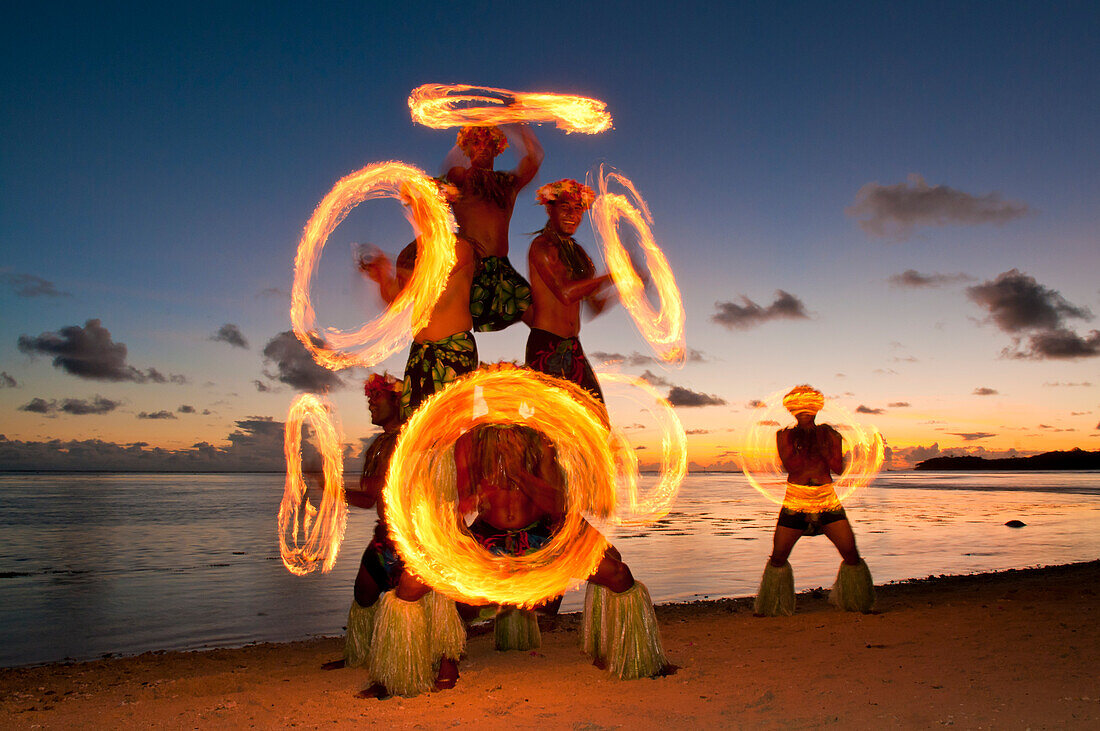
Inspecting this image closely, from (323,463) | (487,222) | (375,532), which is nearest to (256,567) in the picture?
(323,463)

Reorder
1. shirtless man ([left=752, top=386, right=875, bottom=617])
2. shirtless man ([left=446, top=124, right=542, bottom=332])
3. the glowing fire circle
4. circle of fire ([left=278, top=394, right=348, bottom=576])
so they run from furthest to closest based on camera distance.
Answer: shirtless man ([left=752, top=386, right=875, bottom=617]), circle of fire ([left=278, top=394, right=348, bottom=576]), shirtless man ([left=446, top=124, right=542, bottom=332]), the glowing fire circle

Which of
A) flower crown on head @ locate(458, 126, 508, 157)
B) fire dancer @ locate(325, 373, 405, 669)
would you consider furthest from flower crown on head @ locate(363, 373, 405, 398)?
flower crown on head @ locate(458, 126, 508, 157)

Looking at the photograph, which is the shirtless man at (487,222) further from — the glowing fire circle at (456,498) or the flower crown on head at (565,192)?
the glowing fire circle at (456,498)

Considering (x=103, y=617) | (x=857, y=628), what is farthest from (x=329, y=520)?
(x=103, y=617)

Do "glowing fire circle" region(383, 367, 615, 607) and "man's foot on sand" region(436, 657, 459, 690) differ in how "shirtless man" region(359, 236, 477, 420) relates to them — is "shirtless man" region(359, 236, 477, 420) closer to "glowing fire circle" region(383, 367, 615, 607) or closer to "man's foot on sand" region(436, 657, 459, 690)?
"glowing fire circle" region(383, 367, 615, 607)

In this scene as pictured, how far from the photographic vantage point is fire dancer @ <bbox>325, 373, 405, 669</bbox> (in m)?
4.55

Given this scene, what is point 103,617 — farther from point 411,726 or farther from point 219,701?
point 411,726

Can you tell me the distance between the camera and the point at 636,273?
15.0 feet

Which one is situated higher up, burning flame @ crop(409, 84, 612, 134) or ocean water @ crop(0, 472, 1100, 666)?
burning flame @ crop(409, 84, 612, 134)

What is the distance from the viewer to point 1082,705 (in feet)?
10.7

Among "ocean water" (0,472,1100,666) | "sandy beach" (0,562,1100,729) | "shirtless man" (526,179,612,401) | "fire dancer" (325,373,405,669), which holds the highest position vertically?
"shirtless man" (526,179,612,401)

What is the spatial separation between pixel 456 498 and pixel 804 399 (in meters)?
3.96

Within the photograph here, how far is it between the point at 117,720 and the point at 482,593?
70.2 inches

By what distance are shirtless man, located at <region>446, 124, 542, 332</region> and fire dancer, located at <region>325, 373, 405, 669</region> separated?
0.83m
